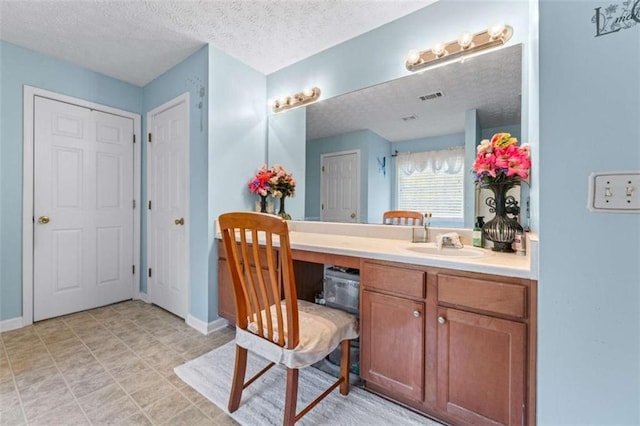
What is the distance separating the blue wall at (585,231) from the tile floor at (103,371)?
1413mm

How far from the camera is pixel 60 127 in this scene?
2562mm

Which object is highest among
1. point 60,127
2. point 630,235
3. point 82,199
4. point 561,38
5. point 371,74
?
point 371,74

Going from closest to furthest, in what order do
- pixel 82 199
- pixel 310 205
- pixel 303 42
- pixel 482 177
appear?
pixel 482 177
pixel 303 42
pixel 310 205
pixel 82 199

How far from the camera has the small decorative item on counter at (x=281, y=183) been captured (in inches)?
101

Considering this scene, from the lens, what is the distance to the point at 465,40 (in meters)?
1.64

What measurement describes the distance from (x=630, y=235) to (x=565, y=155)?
277mm

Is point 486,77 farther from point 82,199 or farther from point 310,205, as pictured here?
point 82,199

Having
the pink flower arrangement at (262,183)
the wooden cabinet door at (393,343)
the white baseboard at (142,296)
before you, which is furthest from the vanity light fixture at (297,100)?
the white baseboard at (142,296)

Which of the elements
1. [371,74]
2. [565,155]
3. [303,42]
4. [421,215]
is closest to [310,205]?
[421,215]

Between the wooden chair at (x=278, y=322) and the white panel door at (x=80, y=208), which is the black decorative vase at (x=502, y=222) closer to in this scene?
the wooden chair at (x=278, y=322)

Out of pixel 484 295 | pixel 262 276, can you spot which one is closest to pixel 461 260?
pixel 484 295

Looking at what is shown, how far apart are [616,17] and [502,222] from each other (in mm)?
909

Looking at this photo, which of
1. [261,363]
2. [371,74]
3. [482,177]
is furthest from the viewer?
[371,74]

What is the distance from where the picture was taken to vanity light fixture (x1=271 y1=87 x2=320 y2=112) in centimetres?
243
